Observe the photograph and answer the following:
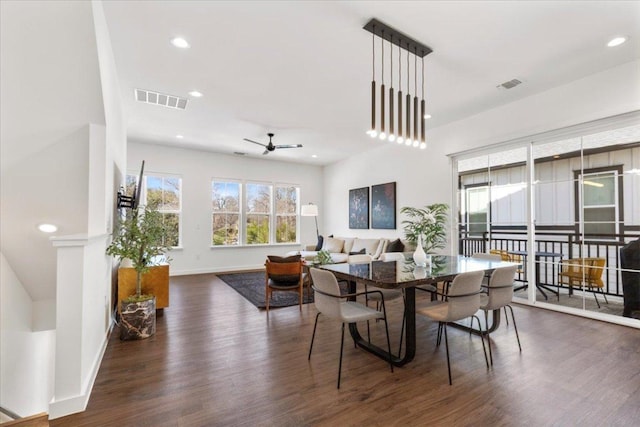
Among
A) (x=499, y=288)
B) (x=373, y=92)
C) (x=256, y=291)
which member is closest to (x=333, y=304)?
(x=499, y=288)

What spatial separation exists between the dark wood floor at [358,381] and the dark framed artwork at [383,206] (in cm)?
348

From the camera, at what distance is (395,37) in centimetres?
292

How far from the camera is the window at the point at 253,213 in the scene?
7727 mm

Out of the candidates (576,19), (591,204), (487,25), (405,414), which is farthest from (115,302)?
(591,204)

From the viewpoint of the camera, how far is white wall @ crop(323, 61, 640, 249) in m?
3.59

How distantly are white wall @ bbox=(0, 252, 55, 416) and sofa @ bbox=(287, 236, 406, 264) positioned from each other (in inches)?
166

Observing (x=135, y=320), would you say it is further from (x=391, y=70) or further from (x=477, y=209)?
(x=477, y=209)

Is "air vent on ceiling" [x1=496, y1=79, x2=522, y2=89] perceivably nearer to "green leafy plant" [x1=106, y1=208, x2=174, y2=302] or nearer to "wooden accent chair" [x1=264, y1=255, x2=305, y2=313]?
"wooden accent chair" [x1=264, y1=255, x2=305, y2=313]

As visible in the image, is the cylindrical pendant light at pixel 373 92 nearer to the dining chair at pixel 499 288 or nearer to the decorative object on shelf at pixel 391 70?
the decorative object on shelf at pixel 391 70

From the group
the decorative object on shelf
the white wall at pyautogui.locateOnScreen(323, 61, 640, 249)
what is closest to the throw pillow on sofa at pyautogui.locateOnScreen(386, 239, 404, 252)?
the white wall at pyautogui.locateOnScreen(323, 61, 640, 249)

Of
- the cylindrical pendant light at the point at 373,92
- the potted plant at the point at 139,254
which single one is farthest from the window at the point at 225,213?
the cylindrical pendant light at the point at 373,92

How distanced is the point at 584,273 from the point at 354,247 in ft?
13.9

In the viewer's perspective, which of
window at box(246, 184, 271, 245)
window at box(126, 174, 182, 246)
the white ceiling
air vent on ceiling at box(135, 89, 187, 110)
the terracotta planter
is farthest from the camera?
window at box(246, 184, 271, 245)

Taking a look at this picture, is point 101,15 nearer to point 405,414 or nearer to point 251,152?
point 405,414
